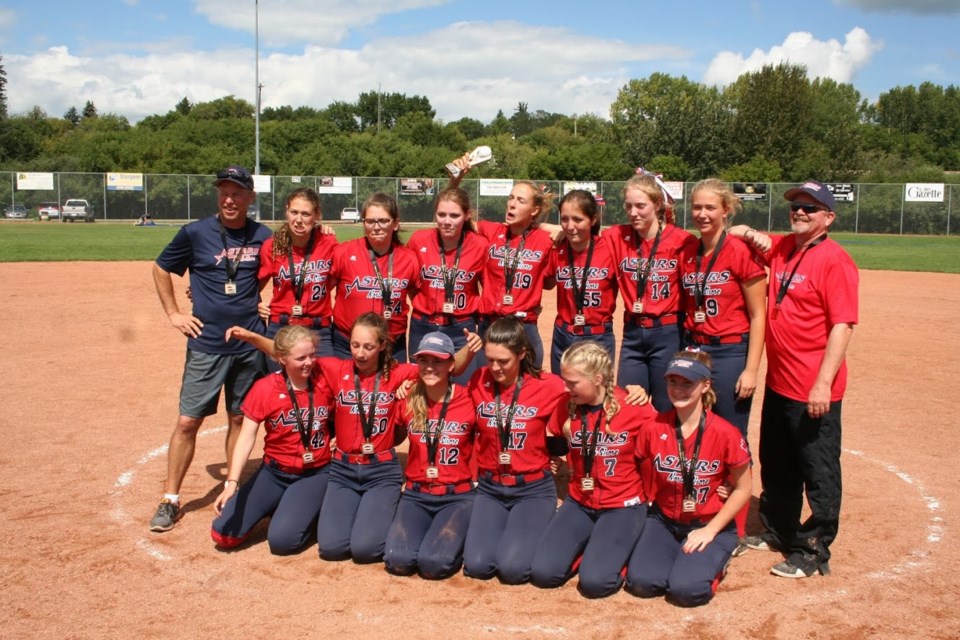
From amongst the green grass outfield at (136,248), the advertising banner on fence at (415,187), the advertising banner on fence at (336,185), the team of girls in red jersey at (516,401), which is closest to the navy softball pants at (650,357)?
the team of girls in red jersey at (516,401)

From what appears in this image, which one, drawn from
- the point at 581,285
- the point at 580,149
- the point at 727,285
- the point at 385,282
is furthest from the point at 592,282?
the point at 580,149

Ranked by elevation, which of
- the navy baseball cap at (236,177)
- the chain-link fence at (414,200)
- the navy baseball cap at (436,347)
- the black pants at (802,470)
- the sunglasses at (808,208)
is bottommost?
the black pants at (802,470)

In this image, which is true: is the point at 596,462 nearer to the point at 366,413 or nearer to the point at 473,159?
the point at 366,413

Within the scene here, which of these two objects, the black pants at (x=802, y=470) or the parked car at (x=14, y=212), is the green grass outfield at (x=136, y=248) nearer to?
the parked car at (x=14, y=212)

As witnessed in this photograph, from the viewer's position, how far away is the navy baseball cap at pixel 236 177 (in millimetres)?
5875

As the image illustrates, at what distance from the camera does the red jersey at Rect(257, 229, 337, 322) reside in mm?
6062

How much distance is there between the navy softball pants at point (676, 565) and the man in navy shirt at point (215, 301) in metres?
3.00

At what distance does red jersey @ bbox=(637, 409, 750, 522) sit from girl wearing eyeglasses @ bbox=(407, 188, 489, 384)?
1611 mm

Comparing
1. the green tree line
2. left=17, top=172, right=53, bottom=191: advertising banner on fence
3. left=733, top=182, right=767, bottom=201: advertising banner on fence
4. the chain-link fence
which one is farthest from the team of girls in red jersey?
the green tree line

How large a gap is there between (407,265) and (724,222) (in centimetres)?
224

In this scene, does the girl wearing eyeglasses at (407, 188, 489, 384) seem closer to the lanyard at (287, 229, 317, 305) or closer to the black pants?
the lanyard at (287, 229, 317, 305)

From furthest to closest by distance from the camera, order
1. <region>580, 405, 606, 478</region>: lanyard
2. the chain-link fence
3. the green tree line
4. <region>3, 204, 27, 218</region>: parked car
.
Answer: the green tree line < <region>3, 204, 27, 218</region>: parked car < the chain-link fence < <region>580, 405, 606, 478</region>: lanyard

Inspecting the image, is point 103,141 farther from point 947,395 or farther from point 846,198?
point 947,395

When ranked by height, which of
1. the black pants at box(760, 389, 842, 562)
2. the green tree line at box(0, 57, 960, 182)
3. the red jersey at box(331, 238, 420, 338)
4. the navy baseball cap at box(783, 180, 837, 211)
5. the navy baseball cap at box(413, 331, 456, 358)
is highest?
the green tree line at box(0, 57, 960, 182)
